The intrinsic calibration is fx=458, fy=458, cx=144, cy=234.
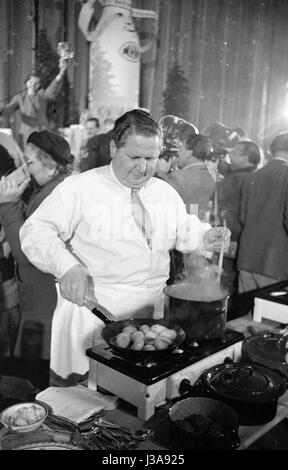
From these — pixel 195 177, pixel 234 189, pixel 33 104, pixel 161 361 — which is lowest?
pixel 161 361

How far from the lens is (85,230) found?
2367mm

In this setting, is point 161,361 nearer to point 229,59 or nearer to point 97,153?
point 97,153

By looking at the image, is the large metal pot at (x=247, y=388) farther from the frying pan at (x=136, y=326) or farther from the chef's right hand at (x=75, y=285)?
the chef's right hand at (x=75, y=285)

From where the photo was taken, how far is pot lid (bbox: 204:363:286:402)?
155cm

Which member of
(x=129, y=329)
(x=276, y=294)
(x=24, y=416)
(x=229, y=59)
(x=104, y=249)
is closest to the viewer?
(x=24, y=416)

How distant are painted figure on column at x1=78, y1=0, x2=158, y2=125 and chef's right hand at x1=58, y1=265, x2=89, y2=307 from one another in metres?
1.31

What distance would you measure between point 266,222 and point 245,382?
9.39ft

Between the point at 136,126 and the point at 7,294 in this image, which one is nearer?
the point at 136,126

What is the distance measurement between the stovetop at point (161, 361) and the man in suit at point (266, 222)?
8.47 feet

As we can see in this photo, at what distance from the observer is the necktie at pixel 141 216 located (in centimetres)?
242

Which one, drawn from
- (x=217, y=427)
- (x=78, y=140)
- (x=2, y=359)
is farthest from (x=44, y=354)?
(x=217, y=427)

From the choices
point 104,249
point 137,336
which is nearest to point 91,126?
point 104,249

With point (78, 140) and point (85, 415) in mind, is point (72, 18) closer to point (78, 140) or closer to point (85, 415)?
point (78, 140)

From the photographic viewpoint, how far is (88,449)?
1427 mm
